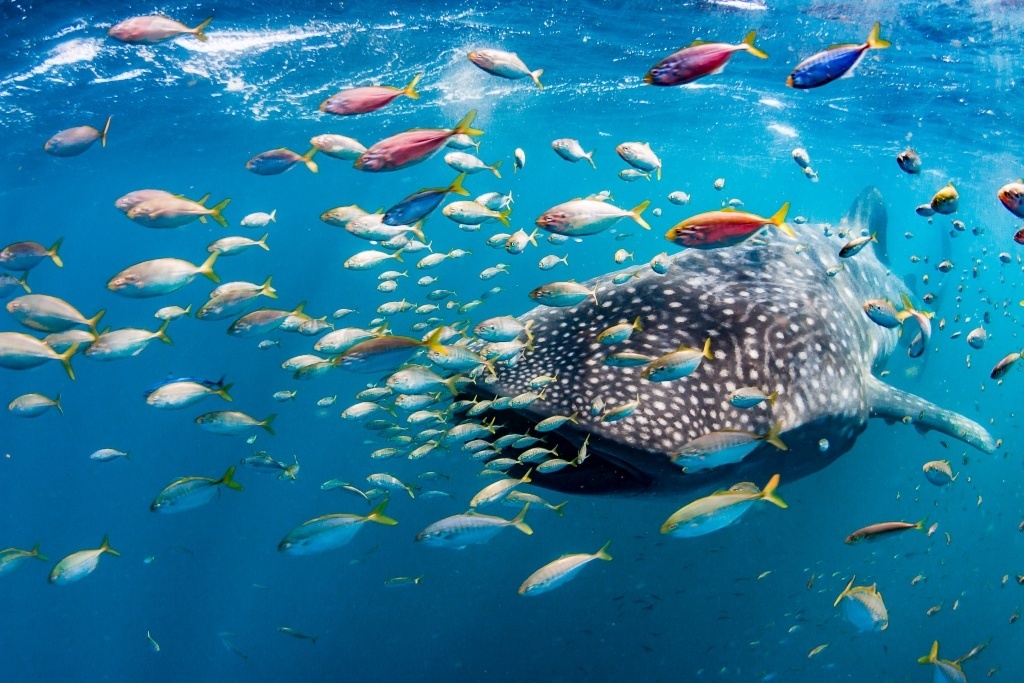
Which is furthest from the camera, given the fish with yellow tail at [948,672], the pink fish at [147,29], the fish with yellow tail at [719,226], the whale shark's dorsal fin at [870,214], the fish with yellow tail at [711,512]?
the whale shark's dorsal fin at [870,214]

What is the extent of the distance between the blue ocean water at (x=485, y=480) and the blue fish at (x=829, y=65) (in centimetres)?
479

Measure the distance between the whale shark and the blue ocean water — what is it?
2716 millimetres

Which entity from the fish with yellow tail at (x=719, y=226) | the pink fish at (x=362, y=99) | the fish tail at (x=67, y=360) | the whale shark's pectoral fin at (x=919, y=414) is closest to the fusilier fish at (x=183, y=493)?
the fish tail at (x=67, y=360)

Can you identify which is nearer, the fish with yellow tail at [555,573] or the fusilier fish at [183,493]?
the fish with yellow tail at [555,573]

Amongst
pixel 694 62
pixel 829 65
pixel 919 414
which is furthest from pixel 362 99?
pixel 919 414

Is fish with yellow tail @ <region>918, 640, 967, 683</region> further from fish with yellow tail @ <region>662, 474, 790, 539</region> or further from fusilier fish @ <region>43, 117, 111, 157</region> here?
fusilier fish @ <region>43, 117, 111, 157</region>

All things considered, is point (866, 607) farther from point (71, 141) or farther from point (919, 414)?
point (71, 141)

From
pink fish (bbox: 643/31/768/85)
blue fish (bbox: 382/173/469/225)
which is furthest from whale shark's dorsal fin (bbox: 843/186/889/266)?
blue fish (bbox: 382/173/469/225)

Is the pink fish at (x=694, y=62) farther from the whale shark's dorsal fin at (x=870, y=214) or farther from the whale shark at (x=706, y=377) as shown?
the whale shark's dorsal fin at (x=870, y=214)

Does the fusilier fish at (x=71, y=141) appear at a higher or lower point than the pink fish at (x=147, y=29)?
lower

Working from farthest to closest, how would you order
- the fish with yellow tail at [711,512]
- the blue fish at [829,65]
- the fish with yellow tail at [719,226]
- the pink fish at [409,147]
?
the pink fish at [409,147]
the fish with yellow tail at [719,226]
the fish with yellow tail at [711,512]
the blue fish at [829,65]

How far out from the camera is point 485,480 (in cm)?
1702

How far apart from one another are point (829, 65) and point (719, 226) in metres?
1.04

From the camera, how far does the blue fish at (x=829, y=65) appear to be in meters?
3.25
